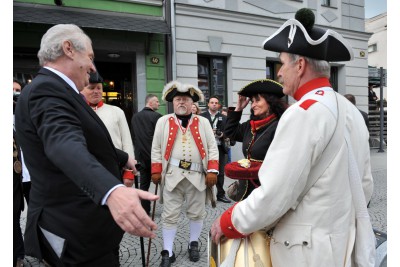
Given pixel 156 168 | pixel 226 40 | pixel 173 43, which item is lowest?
pixel 156 168

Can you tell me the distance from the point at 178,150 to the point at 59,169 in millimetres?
2490

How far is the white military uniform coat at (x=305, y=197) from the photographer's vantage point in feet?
4.84

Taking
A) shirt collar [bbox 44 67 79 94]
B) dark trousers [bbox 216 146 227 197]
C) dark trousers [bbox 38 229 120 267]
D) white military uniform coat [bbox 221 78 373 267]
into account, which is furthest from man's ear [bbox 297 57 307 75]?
dark trousers [bbox 216 146 227 197]

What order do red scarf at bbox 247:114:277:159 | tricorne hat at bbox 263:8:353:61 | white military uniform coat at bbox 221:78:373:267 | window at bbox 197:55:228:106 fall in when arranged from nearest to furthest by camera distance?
white military uniform coat at bbox 221:78:373:267 → tricorne hat at bbox 263:8:353:61 → red scarf at bbox 247:114:277:159 → window at bbox 197:55:228:106

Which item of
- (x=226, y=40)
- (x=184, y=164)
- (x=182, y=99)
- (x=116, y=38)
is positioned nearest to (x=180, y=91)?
(x=182, y=99)

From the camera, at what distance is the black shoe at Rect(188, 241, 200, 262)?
396 centimetres

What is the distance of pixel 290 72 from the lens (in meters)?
1.77

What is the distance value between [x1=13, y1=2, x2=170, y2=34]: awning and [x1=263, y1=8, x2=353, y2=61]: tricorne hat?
24.3 ft

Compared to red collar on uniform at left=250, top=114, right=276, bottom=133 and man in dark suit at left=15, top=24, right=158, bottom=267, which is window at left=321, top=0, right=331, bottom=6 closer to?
red collar on uniform at left=250, top=114, right=276, bottom=133

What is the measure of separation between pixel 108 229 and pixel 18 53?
795cm

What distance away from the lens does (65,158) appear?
4.30ft

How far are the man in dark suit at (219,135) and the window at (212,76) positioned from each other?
332 centimetres

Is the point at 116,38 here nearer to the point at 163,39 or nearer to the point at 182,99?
the point at 163,39

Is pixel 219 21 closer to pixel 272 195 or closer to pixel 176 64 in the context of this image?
pixel 176 64
